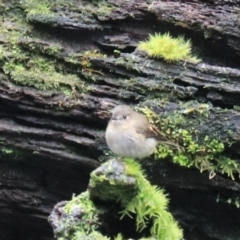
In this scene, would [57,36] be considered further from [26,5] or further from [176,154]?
[176,154]

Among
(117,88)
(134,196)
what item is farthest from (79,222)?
(117,88)

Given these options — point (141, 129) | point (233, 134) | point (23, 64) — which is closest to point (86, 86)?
point (23, 64)

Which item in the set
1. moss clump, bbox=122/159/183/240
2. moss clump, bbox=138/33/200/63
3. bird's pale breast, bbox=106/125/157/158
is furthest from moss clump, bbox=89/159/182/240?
moss clump, bbox=138/33/200/63

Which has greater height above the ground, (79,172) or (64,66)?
(64,66)

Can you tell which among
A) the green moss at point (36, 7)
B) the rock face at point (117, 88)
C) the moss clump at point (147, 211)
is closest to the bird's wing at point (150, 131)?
the rock face at point (117, 88)

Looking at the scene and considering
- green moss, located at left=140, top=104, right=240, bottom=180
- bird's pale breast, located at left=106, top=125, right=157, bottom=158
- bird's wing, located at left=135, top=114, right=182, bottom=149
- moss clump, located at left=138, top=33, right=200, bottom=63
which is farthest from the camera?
moss clump, located at left=138, top=33, right=200, bottom=63

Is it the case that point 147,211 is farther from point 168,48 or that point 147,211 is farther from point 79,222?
point 168,48

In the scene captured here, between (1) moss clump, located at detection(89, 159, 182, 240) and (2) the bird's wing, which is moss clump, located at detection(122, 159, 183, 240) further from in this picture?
(2) the bird's wing
